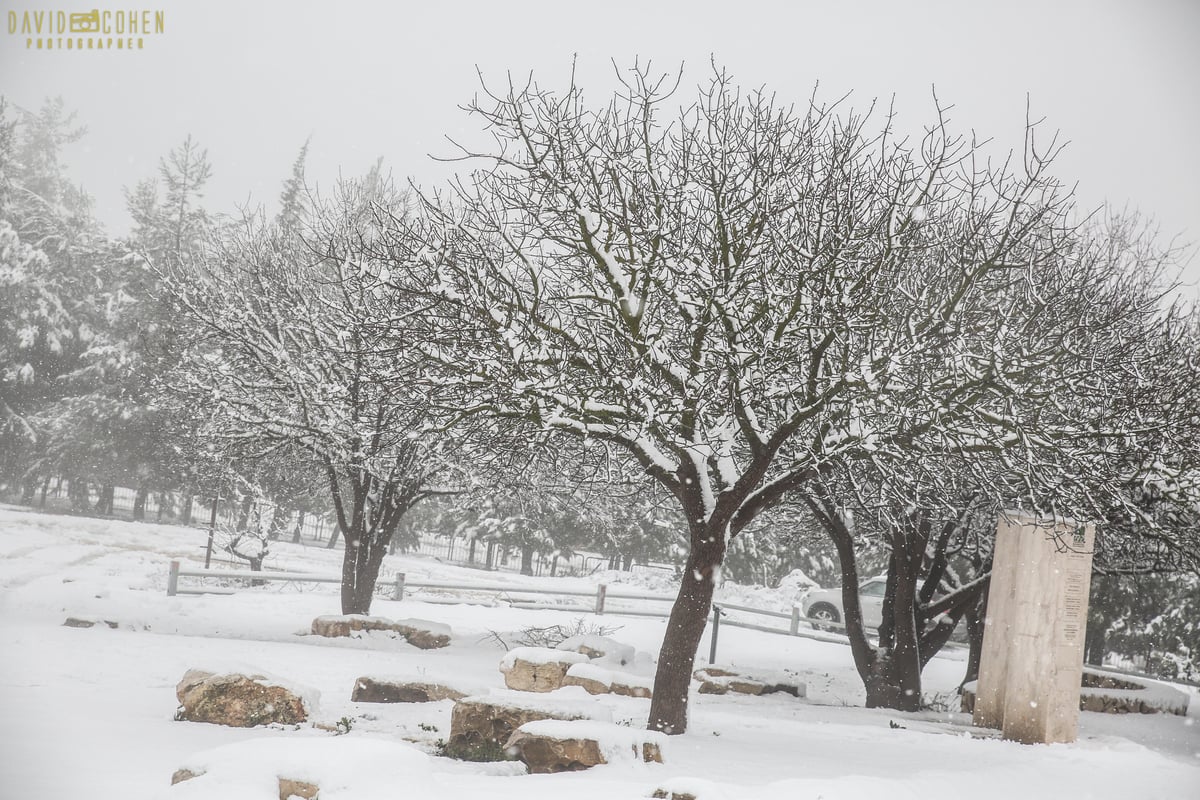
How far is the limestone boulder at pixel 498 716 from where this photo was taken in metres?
6.80

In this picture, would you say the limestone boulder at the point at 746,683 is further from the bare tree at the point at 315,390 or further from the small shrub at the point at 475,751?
the small shrub at the point at 475,751

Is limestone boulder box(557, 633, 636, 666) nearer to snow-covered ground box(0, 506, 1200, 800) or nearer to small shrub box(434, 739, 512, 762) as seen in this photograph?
snow-covered ground box(0, 506, 1200, 800)

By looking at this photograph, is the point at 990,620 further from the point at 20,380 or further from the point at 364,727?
the point at 20,380

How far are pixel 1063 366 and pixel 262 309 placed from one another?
40.2ft

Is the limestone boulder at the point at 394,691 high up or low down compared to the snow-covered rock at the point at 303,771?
down

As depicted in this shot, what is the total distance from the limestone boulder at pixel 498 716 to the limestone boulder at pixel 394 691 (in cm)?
220

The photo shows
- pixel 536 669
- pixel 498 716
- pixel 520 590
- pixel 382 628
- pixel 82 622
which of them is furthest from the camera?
pixel 520 590

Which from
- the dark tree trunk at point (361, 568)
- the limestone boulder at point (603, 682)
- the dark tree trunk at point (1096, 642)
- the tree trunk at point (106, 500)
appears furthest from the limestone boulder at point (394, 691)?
the tree trunk at point (106, 500)

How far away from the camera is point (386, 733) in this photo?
7.51 metres

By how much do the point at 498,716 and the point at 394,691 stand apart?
276cm

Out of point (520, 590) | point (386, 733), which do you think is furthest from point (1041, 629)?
point (520, 590)

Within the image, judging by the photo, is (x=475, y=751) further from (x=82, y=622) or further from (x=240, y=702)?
(x=82, y=622)

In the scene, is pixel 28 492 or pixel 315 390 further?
pixel 28 492

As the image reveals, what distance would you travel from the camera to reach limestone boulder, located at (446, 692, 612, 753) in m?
6.80
